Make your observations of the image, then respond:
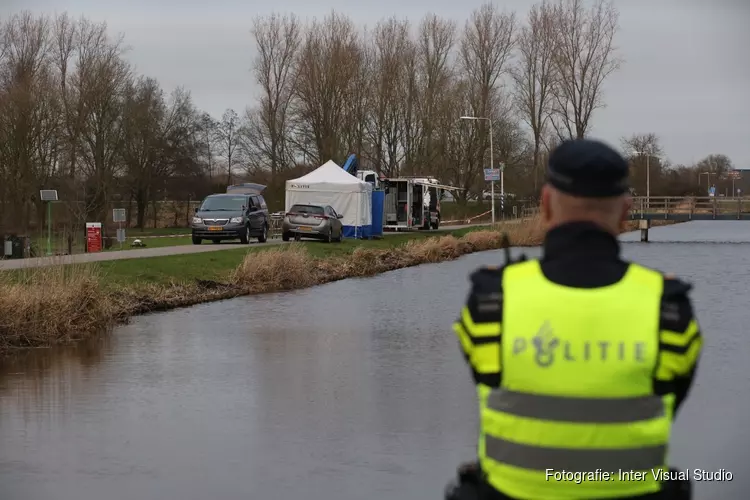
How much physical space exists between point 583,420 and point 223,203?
34133mm

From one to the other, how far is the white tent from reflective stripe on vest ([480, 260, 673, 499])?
131ft

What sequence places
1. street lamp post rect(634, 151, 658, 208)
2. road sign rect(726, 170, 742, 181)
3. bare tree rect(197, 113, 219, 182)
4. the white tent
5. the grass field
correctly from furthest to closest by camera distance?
road sign rect(726, 170, 742, 181), street lamp post rect(634, 151, 658, 208), bare tree rect(197, 113, 219, 182), the white tent, the grass field

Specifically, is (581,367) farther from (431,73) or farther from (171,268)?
(431,73)

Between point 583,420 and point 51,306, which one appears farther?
point 51,306

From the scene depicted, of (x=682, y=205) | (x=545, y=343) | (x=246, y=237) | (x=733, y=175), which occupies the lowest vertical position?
(x=246, y=237)

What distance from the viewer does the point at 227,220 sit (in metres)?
35.3

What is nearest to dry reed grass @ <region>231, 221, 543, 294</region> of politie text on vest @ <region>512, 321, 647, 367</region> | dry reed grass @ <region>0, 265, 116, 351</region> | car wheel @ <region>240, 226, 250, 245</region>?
car wheel @ <region>240, 226, 250, 245</region>

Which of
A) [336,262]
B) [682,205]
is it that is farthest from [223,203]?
[682,205]

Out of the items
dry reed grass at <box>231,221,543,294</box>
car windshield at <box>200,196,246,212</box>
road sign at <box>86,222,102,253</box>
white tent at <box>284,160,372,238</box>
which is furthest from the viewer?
white tent at <box>284,160,372,238</box>

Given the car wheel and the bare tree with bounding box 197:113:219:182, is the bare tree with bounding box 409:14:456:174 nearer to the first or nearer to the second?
the bare tree with bounding box 197:113:219:182

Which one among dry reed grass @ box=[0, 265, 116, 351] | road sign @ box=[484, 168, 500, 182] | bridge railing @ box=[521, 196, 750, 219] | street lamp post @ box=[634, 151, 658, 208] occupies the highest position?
street lamp post @ box=[634, 151, 658, 208]

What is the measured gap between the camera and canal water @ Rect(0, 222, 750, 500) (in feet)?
25.0

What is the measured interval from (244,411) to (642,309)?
25.4 feet

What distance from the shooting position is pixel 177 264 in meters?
24.7
